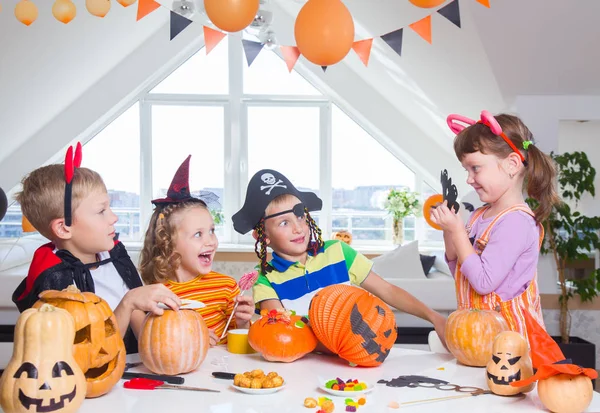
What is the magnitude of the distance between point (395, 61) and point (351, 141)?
6.98 feet

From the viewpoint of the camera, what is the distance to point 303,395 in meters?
1.34

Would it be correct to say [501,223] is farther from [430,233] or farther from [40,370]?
[430,233]

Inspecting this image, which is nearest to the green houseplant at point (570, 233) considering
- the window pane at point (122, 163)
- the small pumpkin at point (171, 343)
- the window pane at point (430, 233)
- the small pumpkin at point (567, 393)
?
the window pane at point (430, 233)

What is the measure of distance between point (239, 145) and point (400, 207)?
72.5 inches

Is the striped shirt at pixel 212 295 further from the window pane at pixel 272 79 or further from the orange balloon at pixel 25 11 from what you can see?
the window pane at pixel 272 79

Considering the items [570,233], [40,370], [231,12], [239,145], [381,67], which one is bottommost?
[40,370]

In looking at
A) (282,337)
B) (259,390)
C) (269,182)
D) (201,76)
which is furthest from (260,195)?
(201,76)

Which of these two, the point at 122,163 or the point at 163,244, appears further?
the point at 122,163

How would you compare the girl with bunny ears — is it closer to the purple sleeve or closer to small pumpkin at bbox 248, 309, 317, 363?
the purple sleeve

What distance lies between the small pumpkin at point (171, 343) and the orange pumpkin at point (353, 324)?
278mm

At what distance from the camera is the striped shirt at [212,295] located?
205 cm

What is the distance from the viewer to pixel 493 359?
1.36 m

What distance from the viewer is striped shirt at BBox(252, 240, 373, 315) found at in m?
2.04

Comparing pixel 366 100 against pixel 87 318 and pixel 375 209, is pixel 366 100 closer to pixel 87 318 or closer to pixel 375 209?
pixel 375 209
